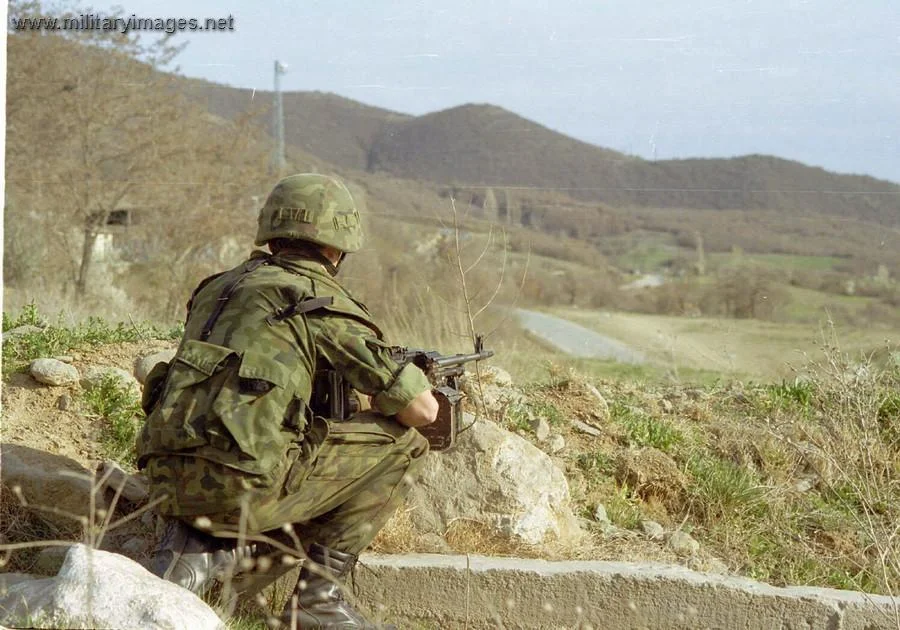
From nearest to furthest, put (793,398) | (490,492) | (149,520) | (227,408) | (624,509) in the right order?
(227,408) → (149,520) → (490,492) → (624,509) → (793,398)

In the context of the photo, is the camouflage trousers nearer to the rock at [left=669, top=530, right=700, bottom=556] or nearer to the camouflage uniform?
the camouflage uniform

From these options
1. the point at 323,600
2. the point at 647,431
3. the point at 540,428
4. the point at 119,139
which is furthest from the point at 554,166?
the point at 323,600

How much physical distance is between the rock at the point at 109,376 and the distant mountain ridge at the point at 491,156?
13568 mm

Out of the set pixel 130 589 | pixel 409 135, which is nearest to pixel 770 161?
pixel 409 135

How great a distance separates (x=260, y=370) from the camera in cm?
363

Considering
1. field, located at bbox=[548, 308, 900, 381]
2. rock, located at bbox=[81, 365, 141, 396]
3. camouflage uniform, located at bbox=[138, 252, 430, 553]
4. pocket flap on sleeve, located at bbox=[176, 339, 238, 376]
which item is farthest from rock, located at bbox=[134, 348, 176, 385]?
field, located at bbox=[548, 308, 900, 381]

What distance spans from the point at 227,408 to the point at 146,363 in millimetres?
2160

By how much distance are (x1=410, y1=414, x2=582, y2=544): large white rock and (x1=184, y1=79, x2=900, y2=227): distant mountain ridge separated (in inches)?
559

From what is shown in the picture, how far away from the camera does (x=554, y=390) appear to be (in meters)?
6.45

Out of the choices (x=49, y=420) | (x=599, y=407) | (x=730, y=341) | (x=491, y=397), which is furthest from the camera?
(x=730, y=341)

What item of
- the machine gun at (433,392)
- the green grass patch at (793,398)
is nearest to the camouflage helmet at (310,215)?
the machine gun at (433,392)

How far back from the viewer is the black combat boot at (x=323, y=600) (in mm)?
3898

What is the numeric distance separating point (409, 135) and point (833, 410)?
57.3 feet

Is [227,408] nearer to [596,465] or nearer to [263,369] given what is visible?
[263,369]
